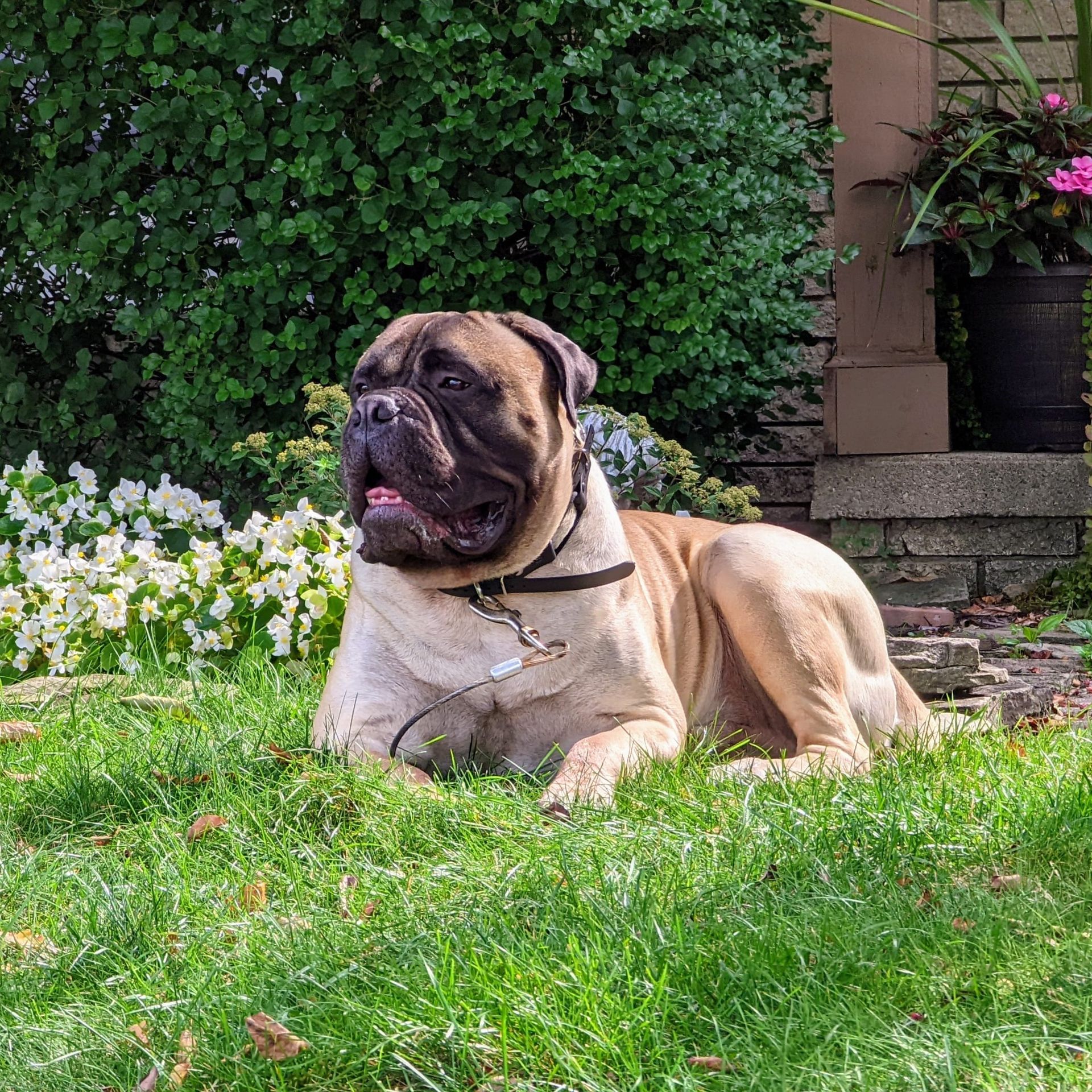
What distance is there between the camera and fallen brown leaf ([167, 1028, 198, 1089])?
179 centimetres

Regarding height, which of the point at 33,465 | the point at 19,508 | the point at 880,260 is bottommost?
the point at 19,508

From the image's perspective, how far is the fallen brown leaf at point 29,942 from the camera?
2.26 meters

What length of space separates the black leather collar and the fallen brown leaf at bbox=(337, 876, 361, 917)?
84cm

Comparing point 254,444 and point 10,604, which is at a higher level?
point 254,444

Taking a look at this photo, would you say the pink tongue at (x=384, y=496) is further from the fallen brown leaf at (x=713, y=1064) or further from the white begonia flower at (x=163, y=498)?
the white begonia flower at (x=163, y=498)

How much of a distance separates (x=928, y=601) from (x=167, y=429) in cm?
312

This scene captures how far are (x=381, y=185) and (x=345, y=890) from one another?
11.0ft

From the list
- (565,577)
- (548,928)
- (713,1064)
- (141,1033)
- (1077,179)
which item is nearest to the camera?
(713,1064)

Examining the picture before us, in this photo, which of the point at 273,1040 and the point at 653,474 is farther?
the point at 653,474

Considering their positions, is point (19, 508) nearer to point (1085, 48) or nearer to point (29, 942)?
point (29, 942)

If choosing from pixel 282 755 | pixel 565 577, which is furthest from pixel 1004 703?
pixel 282 755

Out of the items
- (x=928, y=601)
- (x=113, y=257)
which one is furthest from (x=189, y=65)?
(x=928, y=601)

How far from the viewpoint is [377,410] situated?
2.92 meters

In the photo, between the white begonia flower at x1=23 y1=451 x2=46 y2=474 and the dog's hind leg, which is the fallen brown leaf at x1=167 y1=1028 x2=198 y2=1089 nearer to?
the dog's hind leg
